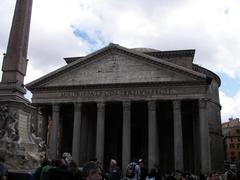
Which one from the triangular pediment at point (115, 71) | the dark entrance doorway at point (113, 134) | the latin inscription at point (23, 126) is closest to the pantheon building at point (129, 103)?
the triangular pediment at point (115, 71)

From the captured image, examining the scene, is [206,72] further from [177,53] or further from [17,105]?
[17,105]

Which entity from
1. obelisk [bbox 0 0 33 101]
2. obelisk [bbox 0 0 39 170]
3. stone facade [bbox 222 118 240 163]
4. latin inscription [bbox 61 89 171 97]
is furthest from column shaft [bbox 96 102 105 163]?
stone facade [bbox 222 118 240 163]

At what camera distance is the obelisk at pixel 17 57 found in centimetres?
802

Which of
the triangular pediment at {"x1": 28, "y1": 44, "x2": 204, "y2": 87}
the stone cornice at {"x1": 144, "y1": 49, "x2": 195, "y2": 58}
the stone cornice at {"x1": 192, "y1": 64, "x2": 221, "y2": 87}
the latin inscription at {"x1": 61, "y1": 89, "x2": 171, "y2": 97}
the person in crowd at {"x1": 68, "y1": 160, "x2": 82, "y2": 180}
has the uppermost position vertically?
the stone cornice at {"x1": 144, "y1": 49, "x2": 195, "y2": 58}

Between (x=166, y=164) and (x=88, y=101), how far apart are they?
32.0 feet

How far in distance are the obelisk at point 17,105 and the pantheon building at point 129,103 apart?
1809cm

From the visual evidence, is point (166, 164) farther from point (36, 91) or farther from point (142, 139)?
point (36, 91)

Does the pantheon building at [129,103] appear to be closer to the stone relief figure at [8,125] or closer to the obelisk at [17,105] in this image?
the obelisk at [17,105]

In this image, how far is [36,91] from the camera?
28719 mm

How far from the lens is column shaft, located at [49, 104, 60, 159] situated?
2683 centimetres

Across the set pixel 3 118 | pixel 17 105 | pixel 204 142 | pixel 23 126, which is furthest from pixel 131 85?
pixel 3 118

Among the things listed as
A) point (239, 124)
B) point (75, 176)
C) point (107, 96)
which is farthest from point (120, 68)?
point (239, 124)

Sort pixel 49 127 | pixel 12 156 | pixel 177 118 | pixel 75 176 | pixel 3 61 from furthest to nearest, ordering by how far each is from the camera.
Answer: pixel 49 127
pixel 177 118
pixel 3 61
pixel 12 156
pixel 75 176

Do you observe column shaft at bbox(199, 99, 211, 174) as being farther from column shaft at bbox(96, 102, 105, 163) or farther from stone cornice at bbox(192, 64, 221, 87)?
stone cornice at bbox(192, 64, 221, 87)
